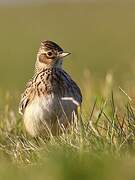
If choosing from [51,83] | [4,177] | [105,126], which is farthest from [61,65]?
[4,177]

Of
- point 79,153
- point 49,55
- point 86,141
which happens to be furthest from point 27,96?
point 79,153

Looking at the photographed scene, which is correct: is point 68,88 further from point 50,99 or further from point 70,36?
point 70,36

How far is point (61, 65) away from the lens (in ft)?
27.3

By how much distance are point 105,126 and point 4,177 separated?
1.70 m

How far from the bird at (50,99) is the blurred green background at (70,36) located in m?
8.18

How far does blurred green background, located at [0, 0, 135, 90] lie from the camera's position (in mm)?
25005

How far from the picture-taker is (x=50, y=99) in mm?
7562

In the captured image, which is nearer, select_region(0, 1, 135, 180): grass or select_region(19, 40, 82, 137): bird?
select_region(0, 1, 135, 180): grass

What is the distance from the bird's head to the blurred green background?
8.01 m

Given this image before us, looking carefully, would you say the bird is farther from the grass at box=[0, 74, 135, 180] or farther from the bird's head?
the grass at box=[0, 74, 135, 180]

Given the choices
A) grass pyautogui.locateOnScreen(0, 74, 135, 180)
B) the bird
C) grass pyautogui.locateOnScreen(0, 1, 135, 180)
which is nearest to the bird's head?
the bird

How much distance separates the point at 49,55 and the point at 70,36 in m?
27.3

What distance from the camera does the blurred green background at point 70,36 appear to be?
2500 centimetres

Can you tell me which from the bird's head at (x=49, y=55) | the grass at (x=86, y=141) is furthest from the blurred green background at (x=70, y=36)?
the bird's head at (x=49, y=55)
